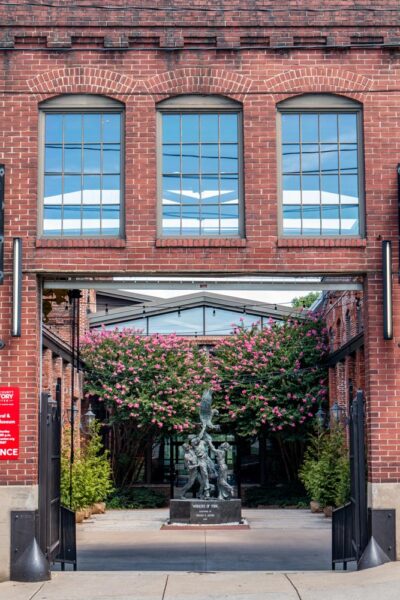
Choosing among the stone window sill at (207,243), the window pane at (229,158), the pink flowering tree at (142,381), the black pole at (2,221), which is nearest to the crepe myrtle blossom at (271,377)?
the pink flowering tree at (142,381)

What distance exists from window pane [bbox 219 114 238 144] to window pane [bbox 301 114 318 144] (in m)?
0.96

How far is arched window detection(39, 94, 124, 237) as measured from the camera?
1443 centimetres

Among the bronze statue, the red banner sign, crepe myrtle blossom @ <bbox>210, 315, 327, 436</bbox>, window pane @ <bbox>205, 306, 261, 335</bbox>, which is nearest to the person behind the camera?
the red banner sign

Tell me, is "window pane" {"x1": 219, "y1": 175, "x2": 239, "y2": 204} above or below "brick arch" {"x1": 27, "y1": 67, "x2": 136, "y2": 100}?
below

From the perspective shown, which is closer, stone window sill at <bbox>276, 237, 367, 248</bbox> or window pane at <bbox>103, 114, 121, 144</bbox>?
stone window sill at <bbox>276, 237, 367, 248</bbox>

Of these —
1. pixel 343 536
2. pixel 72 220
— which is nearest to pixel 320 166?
pixel 72 220

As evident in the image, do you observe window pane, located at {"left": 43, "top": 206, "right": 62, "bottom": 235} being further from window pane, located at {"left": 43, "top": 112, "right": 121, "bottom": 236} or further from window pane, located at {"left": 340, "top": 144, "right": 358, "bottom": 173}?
window pane, located at {"left": 340, "top": 144, "right": 358, "bottom": 173}

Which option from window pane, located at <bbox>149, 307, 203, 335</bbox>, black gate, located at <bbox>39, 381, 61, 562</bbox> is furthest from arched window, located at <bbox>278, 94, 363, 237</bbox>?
window pane, located at <bbox>149, 307, 203, 335</bbox>

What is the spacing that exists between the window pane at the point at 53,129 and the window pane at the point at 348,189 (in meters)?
4.05

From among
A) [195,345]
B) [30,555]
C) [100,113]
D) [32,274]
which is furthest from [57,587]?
[195,345]

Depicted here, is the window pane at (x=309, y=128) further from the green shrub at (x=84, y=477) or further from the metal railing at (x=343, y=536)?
the green shrub at (x=84, y=477)

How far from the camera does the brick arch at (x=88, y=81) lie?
1431 centimetres

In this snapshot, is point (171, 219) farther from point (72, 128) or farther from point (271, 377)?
point (271, 377)

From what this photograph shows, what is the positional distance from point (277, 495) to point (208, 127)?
947 inches
